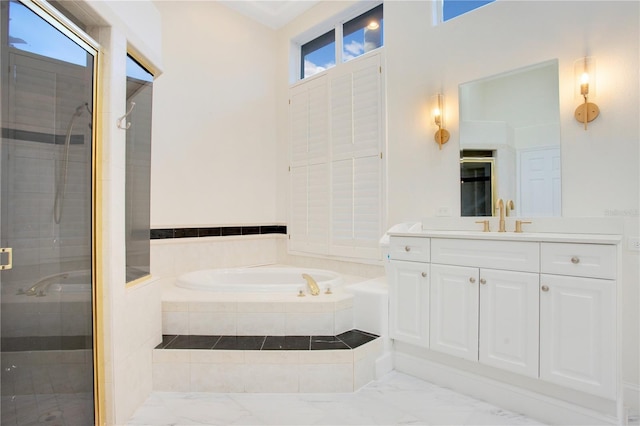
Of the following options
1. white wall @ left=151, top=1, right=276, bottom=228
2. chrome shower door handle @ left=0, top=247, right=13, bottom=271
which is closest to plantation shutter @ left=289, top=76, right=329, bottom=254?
white wall @ left=151, top=1, right=276, bottom=228

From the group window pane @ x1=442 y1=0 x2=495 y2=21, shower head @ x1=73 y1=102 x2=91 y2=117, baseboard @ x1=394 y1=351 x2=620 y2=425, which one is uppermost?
window pane @ x1=442 y1=0 x2=495 y2=21

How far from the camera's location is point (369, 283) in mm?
2879

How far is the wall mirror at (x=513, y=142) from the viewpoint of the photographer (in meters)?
2.34

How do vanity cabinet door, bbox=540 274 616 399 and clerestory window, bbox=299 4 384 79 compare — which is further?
clerestory window, bbox=299 4 384 79

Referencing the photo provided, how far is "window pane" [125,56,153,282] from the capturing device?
2069mm

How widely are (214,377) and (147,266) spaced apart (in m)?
0.82

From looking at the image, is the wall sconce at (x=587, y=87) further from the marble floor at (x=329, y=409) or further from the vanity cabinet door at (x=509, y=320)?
the marble floor at (x=329, y=409)

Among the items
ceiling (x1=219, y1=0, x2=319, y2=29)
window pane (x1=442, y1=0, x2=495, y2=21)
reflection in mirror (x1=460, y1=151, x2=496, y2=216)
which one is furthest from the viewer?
ceiling (x1=219, y1=0, x2=319, y2=29)

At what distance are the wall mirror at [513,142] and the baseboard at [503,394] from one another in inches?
43.0

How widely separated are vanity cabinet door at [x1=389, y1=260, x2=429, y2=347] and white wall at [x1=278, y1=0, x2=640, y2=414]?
27.1 inches

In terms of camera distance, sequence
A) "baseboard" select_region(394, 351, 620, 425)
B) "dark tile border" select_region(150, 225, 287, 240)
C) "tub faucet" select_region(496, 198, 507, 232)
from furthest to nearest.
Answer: "dark tile border" select_region(150, 225, 287, 240) < "tub faucet" select_region(496, 198, 507, 232) < "baseboard" select_region(394, 351, 620, 425)

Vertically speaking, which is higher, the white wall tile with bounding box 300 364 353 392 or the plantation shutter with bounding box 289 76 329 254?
the plantation shutter with bounding box 289 76 329 254

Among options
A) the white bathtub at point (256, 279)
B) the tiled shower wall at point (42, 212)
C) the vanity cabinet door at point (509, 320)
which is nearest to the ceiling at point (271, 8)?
the white bathtub at point (256, 279)

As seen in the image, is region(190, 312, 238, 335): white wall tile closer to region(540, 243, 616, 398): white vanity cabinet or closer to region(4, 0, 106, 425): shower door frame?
region(4, 0, 106, 425): shower door frame
